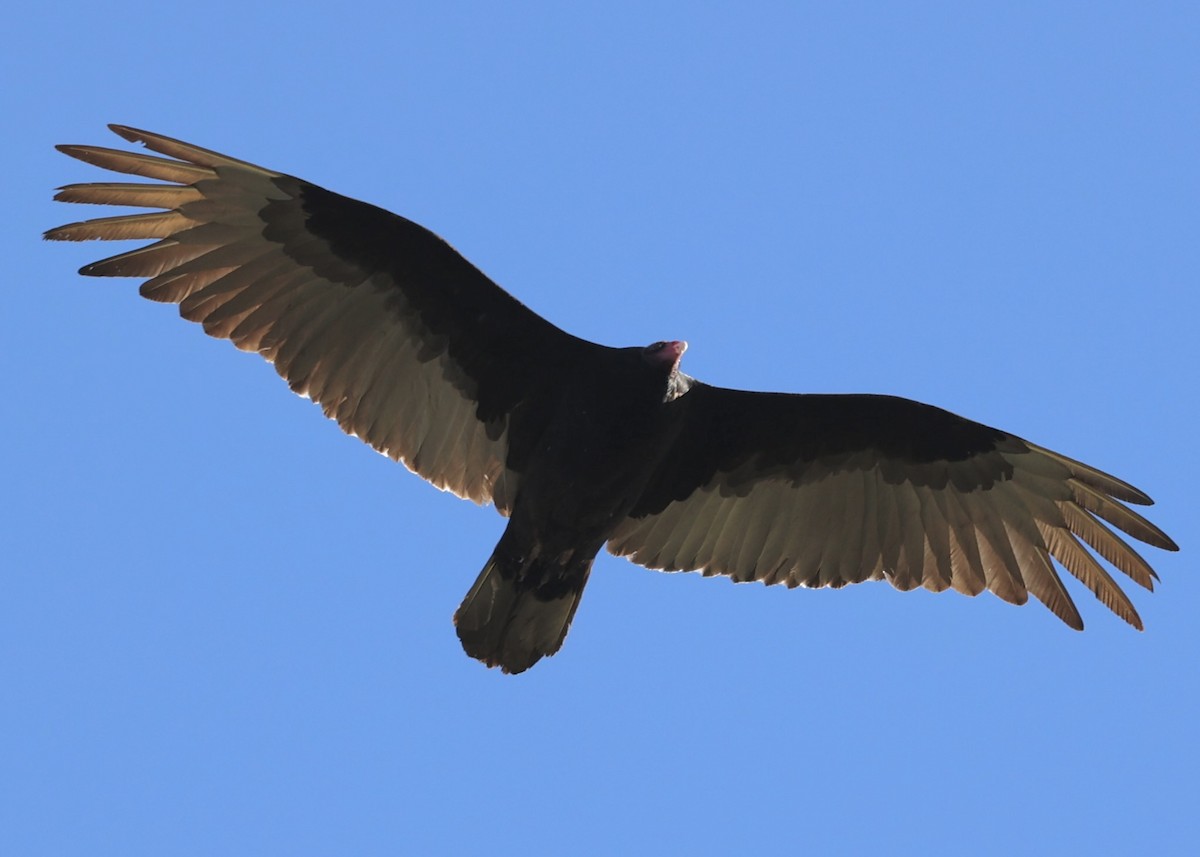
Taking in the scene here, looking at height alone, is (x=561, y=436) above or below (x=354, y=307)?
below

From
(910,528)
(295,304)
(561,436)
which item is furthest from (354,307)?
(910,528)

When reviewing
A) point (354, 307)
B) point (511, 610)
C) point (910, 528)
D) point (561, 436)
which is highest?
point (354, 307)

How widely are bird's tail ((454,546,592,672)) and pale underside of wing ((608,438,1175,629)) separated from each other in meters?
0.58

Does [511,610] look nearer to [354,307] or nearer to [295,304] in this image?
[354,307]

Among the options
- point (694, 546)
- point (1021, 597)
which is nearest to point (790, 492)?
point (694, 546)

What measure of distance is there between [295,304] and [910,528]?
112 inches

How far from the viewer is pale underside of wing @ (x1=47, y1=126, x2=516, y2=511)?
6.85 metres

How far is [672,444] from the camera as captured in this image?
7.10 metres

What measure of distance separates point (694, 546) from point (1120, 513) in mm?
1826

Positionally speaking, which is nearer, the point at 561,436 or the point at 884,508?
the point at 561,436

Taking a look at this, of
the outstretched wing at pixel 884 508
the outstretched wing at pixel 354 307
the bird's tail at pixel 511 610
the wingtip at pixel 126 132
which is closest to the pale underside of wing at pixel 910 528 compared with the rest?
the outstretched wing at pixel 884 508

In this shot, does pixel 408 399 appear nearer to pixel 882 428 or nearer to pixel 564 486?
pixel 564 486

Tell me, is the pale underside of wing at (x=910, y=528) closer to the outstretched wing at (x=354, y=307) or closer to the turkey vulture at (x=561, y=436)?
the turkey vulture at (x=561, y=436)

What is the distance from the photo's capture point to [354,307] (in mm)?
7070
